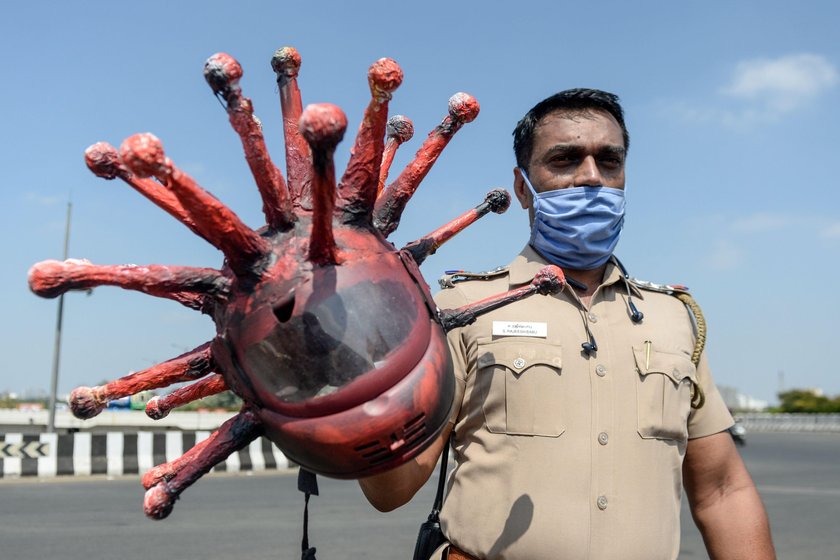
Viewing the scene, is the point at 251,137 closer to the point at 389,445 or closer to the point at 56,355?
the point at 389,445

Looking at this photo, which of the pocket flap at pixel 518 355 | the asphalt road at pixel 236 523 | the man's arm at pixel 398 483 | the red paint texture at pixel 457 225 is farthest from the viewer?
the asphalt road at pixel 236 523

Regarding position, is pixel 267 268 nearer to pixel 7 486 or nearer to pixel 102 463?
pixel 7 486

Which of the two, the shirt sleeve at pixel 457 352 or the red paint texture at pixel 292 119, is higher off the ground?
the red paint texture at pixel 292 119

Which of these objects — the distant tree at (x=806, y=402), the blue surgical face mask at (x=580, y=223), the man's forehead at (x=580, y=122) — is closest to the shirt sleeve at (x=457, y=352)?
the blue surgical face mask at (x=580, y=223)

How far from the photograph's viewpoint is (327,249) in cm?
152

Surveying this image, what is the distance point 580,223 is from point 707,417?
30.2 inches

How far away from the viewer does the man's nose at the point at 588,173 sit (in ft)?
8.82

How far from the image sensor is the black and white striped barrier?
12.8m

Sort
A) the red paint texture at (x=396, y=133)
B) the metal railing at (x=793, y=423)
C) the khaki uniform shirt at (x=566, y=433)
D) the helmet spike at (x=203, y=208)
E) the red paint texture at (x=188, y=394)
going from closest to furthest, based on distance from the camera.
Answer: the helmet spike at (x=203, y=208), the red paint texture at (x=188, y=394), the red paint texture at (x=396, y=133), the khaki uniform shirt at (x=566, y=433), the metal railing at (x=793, y=423)

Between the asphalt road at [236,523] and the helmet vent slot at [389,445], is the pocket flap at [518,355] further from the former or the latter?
the asphalt road at [236,523]

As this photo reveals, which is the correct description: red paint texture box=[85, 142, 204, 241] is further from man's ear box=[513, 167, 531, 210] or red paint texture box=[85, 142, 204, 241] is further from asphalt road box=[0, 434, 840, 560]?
asphalt road box=[0, 434, 840, 560]

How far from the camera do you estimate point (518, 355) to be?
8.45 feet

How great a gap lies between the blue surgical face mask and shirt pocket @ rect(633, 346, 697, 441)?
0.32 m

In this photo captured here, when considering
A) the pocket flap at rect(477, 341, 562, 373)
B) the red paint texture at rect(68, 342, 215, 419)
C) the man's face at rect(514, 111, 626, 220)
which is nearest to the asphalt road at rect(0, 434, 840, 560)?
the pocket flap at rect(477, 341, 562, 373)
